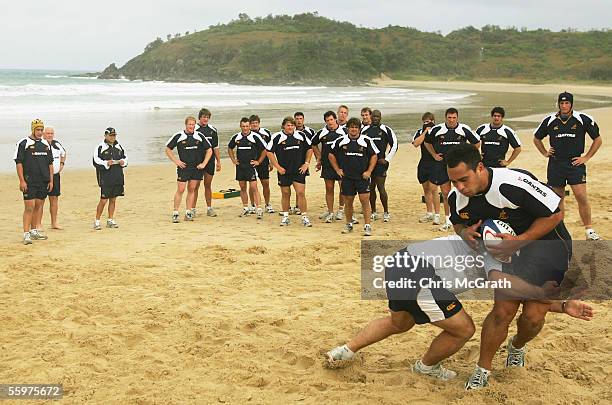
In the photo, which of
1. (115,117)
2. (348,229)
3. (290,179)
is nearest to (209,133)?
(290,179)

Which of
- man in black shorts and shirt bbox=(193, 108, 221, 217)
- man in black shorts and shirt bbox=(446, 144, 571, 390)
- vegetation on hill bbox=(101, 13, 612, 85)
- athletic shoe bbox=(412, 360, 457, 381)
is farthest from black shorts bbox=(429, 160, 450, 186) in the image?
vegetation on hill bbox=(101, 13, 612, 85)

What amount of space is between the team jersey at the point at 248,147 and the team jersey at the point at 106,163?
2028mm

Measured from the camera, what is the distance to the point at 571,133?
860cm

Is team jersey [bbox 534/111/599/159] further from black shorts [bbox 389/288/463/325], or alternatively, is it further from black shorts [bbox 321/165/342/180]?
black shorts [bbox 389/288/463/325]

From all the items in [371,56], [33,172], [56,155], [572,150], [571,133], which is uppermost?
[371,56]

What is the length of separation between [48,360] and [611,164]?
540 inches

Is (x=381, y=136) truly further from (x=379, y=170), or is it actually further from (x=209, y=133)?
(x=209, y=133)

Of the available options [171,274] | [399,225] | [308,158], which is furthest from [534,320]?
[308,158]

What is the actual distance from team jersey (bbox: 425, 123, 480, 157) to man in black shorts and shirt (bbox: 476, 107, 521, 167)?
0.91ft

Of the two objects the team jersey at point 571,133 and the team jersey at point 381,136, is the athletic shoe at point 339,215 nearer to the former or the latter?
the team jersey at point 381,136

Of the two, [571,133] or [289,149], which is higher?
[571,133]

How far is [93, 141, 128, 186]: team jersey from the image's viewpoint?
33.1 ft

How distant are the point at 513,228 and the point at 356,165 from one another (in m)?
5.22

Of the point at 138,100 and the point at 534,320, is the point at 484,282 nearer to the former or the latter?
the point at 534,320
